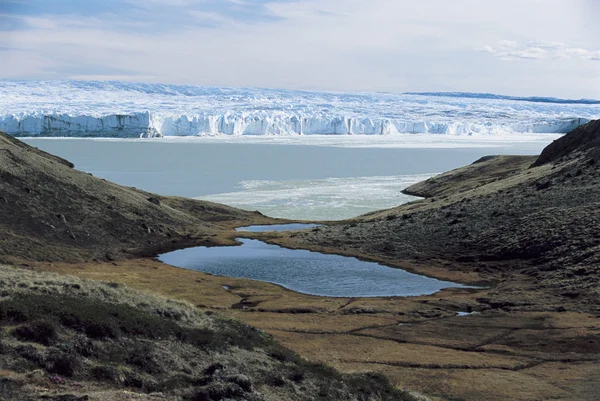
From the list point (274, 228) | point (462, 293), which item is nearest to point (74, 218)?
point (274, 228)

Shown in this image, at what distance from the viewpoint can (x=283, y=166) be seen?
13338cm

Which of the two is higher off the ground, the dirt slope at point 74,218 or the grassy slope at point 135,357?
the grassy slope at point 135,357

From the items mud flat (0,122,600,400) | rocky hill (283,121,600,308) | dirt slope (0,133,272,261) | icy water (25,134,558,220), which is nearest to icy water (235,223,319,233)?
mud flat (0,122,600,400)

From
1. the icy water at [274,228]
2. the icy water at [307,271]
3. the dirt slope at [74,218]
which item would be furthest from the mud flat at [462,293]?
the icy water at [274,228]

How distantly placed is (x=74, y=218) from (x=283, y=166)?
81.2 m

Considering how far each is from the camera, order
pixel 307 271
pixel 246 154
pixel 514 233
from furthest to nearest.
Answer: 1. pixel 246 154
2. pixel 514 233
3. pixel 307 271

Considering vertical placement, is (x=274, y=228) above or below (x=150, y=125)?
below

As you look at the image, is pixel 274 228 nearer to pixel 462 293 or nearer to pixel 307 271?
pixel 307 271

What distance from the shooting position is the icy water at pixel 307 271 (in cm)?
4197

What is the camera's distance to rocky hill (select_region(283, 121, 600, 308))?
43.5 metres

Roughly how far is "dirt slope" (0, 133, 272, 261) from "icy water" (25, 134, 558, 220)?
22.0 meters

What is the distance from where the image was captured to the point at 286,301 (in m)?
37.3

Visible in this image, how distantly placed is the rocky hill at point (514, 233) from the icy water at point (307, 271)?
3142mm

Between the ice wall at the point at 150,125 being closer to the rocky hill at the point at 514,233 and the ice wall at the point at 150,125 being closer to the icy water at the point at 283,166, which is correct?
the icy water at the point at 283,166
